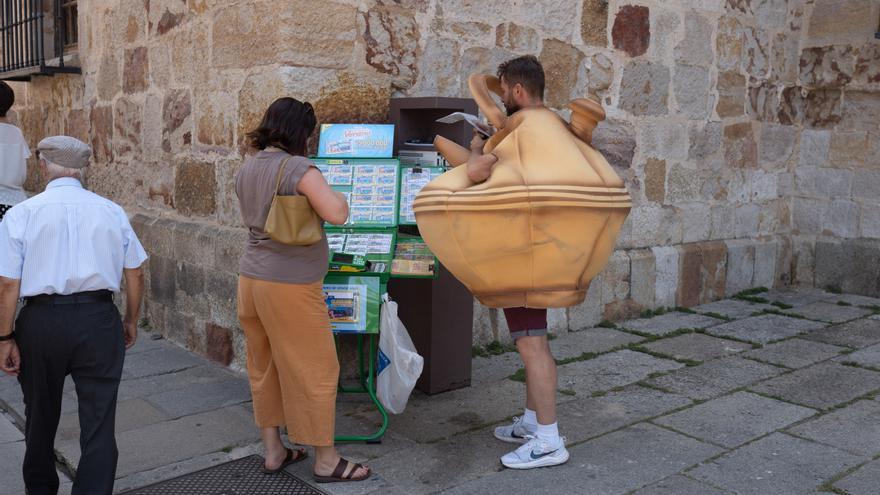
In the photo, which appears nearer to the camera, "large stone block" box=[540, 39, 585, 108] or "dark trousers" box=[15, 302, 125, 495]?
"dark trousers" box=[15, 302, 125, 495]

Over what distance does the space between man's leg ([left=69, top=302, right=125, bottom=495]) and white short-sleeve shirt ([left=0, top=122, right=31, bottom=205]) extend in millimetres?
2377

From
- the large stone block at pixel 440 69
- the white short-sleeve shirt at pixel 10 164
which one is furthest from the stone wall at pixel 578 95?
the white short-sleeve shirt at pixel 10 164

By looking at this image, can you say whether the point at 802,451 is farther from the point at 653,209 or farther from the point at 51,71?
the point at 51,71

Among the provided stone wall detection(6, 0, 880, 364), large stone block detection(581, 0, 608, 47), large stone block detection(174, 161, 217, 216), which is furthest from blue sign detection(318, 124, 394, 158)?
large stone block detection(581, 0, 608, 47)

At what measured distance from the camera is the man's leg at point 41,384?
274cm

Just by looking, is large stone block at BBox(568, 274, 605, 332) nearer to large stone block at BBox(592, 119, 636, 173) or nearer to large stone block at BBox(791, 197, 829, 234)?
large stone block at BBox(592, 119, 636, 173)

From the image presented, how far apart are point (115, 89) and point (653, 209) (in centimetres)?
412

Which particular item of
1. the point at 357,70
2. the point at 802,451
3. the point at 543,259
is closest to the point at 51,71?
the point at 357,70

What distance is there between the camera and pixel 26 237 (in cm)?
272

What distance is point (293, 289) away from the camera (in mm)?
3109

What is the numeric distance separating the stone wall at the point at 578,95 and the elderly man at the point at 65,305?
1.63 m

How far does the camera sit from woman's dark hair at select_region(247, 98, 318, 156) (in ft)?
10.3

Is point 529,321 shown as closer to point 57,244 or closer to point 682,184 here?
point 57,244

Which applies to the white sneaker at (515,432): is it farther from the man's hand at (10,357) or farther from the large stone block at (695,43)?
the large stone block at (695,43)
